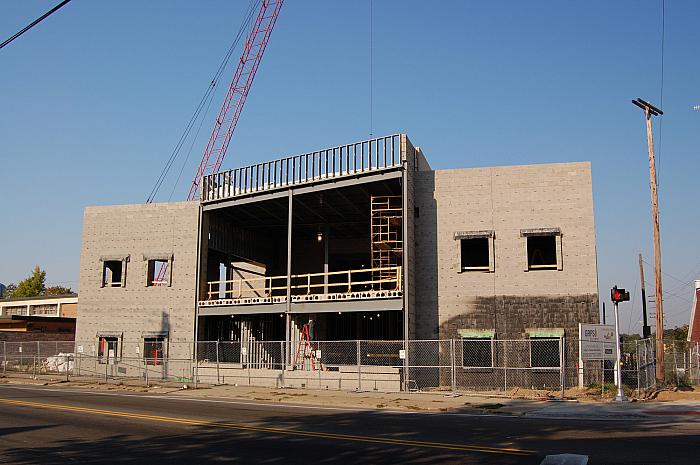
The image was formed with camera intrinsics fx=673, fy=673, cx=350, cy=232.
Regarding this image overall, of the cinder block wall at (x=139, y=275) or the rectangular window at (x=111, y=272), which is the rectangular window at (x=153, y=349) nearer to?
the cinder block wall at (x=139, y=275)

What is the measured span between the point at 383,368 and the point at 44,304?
60463mm

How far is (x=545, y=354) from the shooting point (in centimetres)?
2825

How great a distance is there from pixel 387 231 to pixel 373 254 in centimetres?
132

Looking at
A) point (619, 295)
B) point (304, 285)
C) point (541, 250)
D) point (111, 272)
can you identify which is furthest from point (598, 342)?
point (111, 272)

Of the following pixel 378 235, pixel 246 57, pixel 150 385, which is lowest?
pixel 150 385

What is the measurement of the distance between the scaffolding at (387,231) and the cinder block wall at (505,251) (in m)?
1.11

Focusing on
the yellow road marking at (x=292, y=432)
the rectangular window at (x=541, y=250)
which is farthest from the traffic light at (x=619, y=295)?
the yellow road marking at (x=292, y=432)

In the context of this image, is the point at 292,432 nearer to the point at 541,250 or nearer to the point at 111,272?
the point at 541,250

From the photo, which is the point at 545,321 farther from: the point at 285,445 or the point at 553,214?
the point at 285,445

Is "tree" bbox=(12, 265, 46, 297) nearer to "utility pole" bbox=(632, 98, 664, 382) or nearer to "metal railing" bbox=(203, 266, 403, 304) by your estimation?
"metal railing" bbox=(203, 266, 403, 304)

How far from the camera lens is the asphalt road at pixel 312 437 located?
11.9 meters

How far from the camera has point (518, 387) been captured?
1084 inches

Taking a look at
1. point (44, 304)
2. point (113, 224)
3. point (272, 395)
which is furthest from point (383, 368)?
point (44, 304)

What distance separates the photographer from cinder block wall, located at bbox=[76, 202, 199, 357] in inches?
1406
